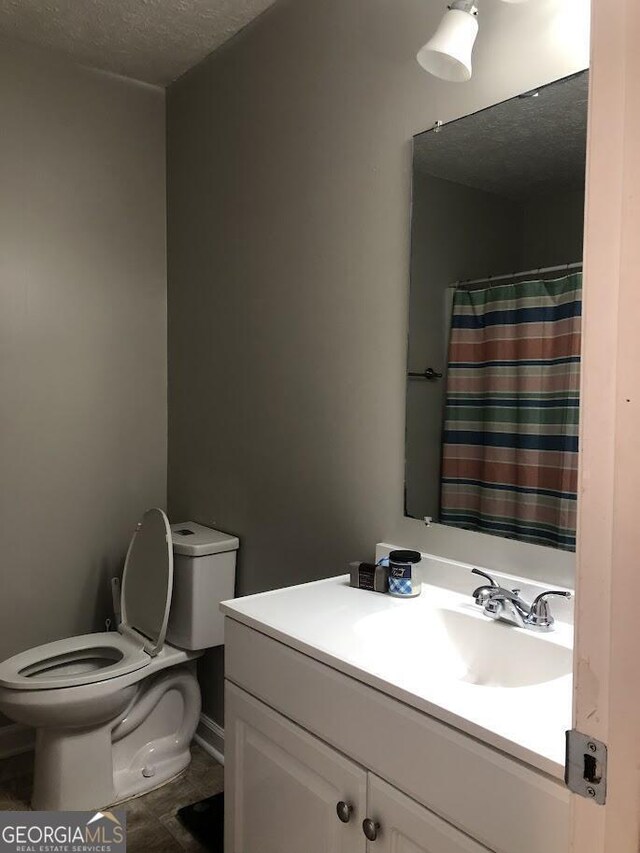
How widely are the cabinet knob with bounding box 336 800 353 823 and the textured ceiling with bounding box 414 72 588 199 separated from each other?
4.30 ft

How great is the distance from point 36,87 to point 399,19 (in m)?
1.45

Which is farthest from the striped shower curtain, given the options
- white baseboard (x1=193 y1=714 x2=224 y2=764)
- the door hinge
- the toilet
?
white baseboard (x1=193 y1=714 x2=224 y2=764)

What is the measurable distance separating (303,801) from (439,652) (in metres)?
0.41

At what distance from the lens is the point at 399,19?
1.80 m

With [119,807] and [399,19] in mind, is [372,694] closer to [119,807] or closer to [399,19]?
[119,807]

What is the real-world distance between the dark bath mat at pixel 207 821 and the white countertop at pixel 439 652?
0.86 m

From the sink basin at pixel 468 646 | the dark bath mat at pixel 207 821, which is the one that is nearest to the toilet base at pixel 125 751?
the dark bath mat at pixel 207 821

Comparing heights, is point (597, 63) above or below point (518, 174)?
below

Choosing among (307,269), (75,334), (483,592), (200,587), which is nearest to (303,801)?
(483,592)

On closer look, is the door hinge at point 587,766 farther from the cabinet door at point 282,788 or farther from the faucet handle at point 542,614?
the faucet handle at point 542,614

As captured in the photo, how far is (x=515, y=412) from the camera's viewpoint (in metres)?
1.60

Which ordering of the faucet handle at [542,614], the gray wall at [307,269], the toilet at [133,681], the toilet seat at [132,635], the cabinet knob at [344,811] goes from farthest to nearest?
the toilet seat at [132,635]
the toilet at [133,681]
the gray wall at [307,269]
the faucet handle at [542,614]
the cabinet knob at [344,811]

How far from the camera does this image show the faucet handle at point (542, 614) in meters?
1.42

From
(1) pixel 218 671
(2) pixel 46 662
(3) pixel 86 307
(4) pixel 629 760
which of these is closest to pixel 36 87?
(3) pixel 86 307
